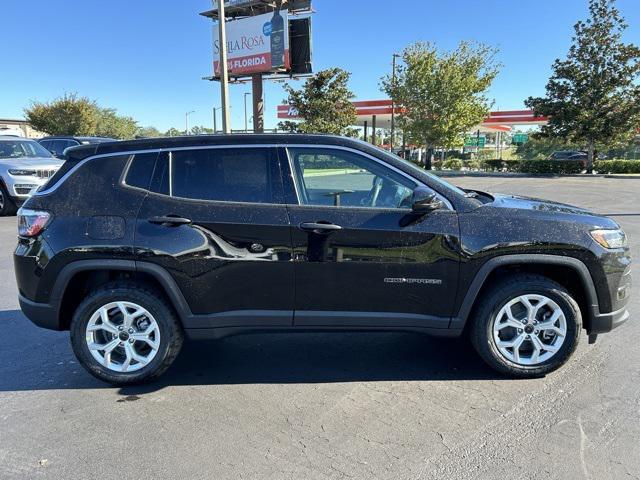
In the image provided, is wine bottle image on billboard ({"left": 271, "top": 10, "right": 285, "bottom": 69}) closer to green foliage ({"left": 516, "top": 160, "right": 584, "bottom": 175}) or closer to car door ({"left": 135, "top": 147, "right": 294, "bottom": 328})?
green foliage ({"left": 516, "top": 160, "right": 584, "bottom": 175})

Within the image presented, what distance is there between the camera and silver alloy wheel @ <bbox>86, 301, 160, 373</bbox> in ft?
11.6

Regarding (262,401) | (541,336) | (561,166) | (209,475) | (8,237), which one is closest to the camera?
(209,475)

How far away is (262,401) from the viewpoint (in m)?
3.38

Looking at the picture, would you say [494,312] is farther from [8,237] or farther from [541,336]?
[8,237]

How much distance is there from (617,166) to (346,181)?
34.9 meters

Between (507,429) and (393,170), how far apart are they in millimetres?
1876

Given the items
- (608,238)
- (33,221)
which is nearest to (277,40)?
(33,221)

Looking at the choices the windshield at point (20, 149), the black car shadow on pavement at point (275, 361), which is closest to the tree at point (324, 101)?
the windshield at point (20, 149)

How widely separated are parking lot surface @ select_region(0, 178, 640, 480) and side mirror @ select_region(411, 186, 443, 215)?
1.30m

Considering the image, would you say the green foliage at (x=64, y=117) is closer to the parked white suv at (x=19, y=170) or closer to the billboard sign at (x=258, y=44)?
the billboard sign at (x=258, y=44)

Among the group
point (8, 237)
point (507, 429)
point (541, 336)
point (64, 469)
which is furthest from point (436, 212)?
point (8, 237)

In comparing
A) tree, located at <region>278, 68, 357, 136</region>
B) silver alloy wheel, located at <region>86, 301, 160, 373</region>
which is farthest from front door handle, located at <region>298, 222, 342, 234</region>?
tree, located at <region>278, 68, 357, 136</region>

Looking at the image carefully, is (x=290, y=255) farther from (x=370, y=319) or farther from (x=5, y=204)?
(x=5, y=204)

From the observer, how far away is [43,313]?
359 cm
